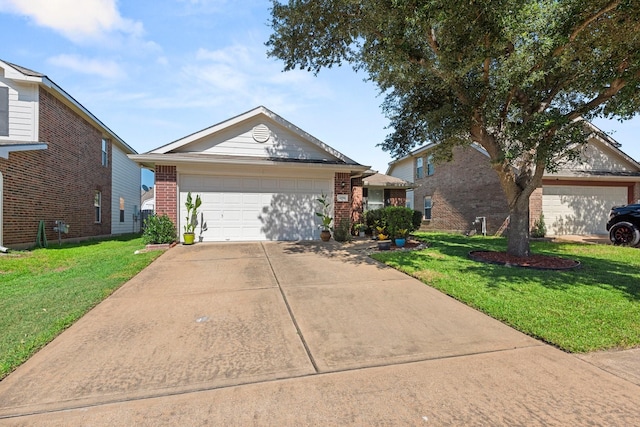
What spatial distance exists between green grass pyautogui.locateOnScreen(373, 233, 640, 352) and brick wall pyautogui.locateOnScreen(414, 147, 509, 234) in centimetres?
749

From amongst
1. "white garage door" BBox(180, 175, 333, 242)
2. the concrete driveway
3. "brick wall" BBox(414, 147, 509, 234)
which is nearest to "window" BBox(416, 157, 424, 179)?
"brick wall" BBox(414, 147, 509, 234)

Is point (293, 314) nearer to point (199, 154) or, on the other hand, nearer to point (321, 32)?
point (321, 32)

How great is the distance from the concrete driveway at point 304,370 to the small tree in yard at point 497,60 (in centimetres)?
492

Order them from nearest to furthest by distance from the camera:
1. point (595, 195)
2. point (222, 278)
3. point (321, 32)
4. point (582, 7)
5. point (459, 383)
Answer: point (459, 383), point (582, 7), point (222, 278), point (321, 32), point (595, 195)

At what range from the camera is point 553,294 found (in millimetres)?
4750

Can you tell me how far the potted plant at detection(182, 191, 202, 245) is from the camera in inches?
395

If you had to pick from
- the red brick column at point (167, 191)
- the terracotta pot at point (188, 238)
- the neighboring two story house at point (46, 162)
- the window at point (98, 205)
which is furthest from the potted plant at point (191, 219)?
the window at point (98, 205)

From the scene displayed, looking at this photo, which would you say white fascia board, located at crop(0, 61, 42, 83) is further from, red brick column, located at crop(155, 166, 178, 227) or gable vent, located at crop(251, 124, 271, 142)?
gable vent, located at crop(251, 124, 271, 142)

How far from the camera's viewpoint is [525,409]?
2.20 metres

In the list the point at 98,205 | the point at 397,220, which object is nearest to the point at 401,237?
the point at 397,220

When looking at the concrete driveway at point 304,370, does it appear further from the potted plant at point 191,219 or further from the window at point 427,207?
the window at point 427,207

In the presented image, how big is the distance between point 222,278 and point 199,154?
20.5 feet

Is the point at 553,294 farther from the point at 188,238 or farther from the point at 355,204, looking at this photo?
the point at 188,238

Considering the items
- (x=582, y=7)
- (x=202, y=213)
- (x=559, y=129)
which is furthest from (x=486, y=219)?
(x=202, y=213)
